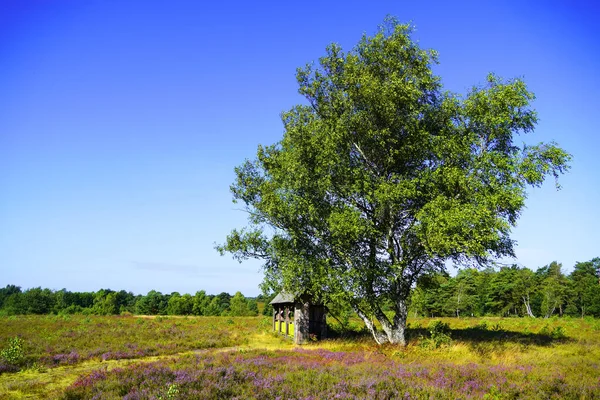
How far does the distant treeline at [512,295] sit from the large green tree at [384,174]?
6200 cm

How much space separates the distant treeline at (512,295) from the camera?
7884 cm

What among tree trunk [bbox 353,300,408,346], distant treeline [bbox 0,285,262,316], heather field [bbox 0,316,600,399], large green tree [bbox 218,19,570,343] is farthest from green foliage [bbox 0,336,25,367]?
distant treeline [bbox 0,285,262,316]

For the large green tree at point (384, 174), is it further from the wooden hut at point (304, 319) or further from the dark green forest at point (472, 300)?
the dark green forest at point (472, 300)

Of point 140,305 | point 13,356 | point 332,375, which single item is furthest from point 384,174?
point 140,305

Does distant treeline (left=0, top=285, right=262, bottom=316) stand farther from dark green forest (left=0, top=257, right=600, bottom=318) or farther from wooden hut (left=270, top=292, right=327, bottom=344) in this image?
wooden hut (left=270, top=292, right=327, bottom=344)

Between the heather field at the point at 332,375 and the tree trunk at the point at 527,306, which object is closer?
the heather field at the point at 332,375

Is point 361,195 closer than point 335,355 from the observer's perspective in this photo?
No

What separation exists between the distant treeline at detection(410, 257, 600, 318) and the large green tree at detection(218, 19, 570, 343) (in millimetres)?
61996

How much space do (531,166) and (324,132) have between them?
1108 centimetres

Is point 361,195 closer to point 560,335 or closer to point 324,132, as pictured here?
point 324,132

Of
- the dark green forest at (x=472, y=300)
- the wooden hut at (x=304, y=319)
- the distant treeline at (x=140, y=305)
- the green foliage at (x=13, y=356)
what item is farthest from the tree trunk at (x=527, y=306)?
the green foliage at (x=13, y=356)

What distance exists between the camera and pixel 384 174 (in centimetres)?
2170

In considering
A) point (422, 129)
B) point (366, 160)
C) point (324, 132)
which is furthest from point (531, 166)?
point (324, 132)

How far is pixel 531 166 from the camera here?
1909 centimetres
